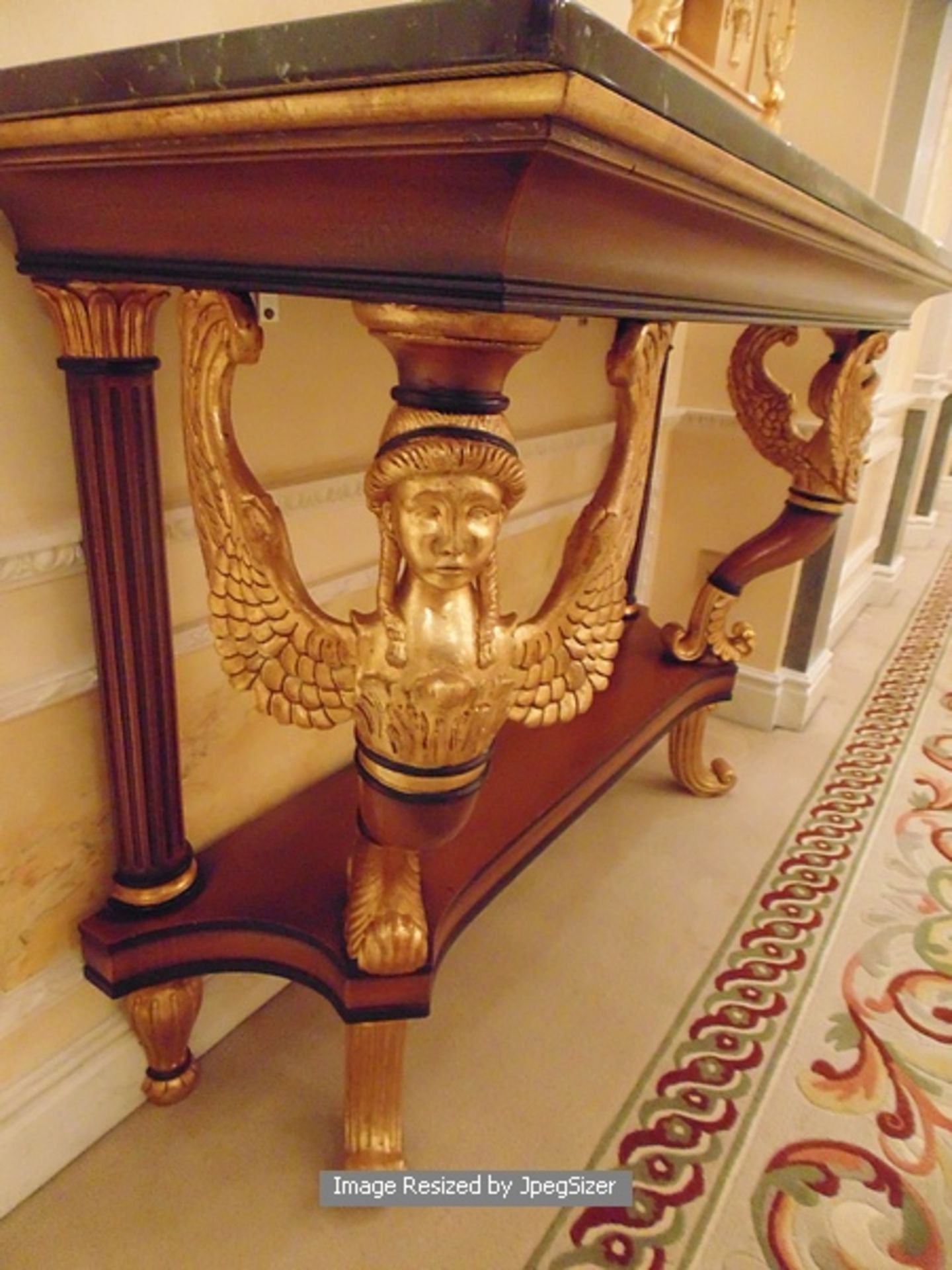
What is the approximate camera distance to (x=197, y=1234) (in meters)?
0.77

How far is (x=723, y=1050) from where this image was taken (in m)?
1.01

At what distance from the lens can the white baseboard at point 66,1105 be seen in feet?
2.55

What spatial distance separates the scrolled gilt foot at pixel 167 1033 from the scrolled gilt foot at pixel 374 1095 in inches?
7.2

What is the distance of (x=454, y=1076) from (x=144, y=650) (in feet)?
1.96

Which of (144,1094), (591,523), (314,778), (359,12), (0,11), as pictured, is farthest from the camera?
(314,778)

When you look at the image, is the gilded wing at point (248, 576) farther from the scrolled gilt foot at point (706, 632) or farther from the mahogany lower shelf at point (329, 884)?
the scrolled gilt foot at point (706, 632)

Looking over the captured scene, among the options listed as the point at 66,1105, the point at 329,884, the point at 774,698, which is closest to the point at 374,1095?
the point at 329,884

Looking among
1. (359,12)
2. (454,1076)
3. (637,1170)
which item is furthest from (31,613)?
(637,1170)

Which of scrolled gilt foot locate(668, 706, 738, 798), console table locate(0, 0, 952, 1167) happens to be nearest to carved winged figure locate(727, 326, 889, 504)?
console table locate(0, 0, 952, 1167)

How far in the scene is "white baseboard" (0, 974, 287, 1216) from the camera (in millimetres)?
776

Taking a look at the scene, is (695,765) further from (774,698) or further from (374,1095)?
(374,1095)

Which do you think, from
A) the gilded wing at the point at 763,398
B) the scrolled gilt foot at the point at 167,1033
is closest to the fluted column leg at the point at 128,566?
the scrolled gilt foot at the point at 167,1033

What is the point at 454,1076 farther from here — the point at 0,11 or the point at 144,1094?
the point at 0,11

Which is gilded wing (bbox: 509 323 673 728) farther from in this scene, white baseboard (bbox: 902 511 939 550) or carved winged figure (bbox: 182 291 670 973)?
white baseboard (bbox: 902 511 939 550)
